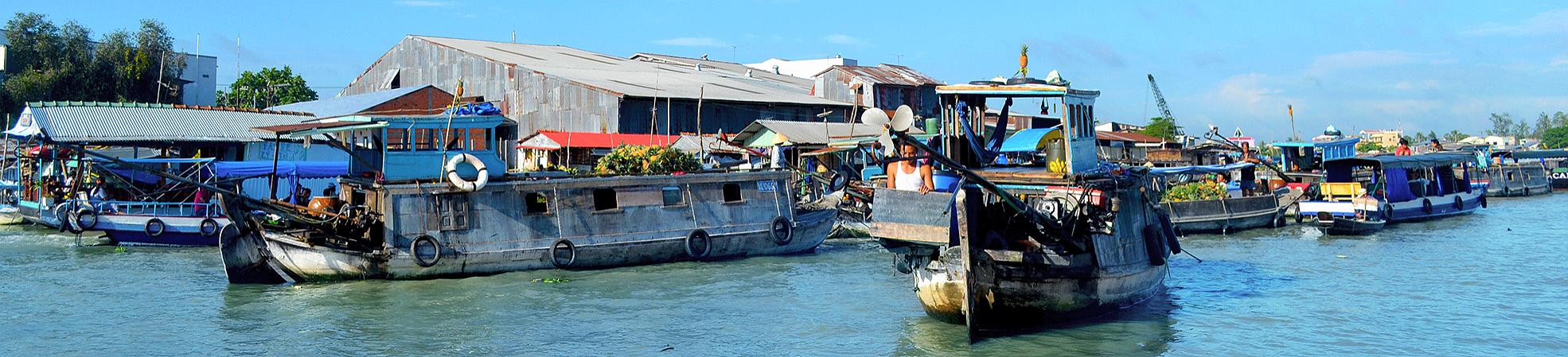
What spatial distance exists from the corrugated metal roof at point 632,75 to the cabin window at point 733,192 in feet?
46.6

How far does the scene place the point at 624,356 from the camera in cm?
1232

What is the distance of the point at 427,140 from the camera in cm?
1927

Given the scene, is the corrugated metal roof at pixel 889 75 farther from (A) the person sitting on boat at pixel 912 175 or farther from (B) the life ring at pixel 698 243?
(A) the person sitting on boat at pixel 912 175

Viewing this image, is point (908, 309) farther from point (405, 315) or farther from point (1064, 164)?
point (405, 315)

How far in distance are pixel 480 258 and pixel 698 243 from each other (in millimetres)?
3656

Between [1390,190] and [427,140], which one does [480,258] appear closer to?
[427,140]

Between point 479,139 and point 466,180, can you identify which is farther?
point 479,139

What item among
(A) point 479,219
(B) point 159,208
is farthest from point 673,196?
(B) point 159,208

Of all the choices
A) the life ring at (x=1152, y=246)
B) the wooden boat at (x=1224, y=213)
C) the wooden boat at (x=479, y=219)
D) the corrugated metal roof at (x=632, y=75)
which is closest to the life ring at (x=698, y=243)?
the wooden boat at (x=479, y=219)

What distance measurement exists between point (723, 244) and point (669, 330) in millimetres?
6222

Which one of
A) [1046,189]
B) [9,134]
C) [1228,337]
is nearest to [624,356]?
[1046,189]

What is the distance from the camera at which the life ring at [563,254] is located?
18.3 meters

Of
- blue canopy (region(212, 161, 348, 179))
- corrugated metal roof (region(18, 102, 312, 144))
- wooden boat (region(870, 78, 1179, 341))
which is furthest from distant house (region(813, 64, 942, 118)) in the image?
wooden boat (region(870, 78, 1179, 341))

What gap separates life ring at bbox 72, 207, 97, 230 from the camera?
72.7 feet
